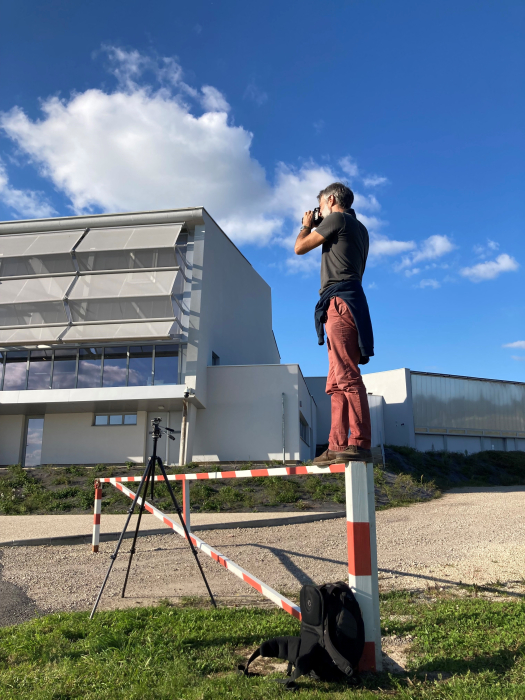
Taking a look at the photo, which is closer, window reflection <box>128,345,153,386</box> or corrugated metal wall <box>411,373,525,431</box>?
window reflection <box>128,345,153,386</box>

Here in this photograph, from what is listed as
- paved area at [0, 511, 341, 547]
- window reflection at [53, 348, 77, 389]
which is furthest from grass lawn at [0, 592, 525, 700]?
window reflection at [53, 348, 77, 389]

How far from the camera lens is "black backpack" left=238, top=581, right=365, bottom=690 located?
9.57ft

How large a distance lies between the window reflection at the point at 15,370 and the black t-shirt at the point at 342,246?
2291 centimetres

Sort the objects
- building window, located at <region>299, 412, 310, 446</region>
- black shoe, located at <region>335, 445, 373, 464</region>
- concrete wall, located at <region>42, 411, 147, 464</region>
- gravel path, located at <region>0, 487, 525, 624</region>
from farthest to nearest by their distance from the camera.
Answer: building window, located at <region>299, 412, 310, 446</region> → concrete wall, located at <region>42, 411, 147, 464</region> → gravel path, located at <region>0, 487, 525, 624</region> → black shoe, located at <region>335, 445, 373, 464</region>

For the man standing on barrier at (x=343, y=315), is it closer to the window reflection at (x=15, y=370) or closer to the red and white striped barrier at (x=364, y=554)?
the red and white striped barrier at (x=364, y=554)

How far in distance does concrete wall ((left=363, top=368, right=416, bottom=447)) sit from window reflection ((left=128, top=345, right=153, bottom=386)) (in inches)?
814

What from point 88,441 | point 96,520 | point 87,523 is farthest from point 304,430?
point 96,520

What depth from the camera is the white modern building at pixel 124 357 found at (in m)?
22.9

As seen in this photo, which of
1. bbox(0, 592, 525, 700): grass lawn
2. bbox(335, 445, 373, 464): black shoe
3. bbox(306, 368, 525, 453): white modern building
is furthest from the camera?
bbox(306, 368, 525, 453): white modern building

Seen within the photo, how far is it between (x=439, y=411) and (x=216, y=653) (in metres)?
36.8

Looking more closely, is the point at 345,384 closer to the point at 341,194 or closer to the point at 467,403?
the point at 341,194

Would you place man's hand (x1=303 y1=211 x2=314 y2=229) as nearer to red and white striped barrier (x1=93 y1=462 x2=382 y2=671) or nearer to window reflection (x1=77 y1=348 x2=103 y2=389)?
red and white striped barrier (x1=93 y1=462 x2=382 y2=671)

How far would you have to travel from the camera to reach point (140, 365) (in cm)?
2319

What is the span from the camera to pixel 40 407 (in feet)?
77.9
